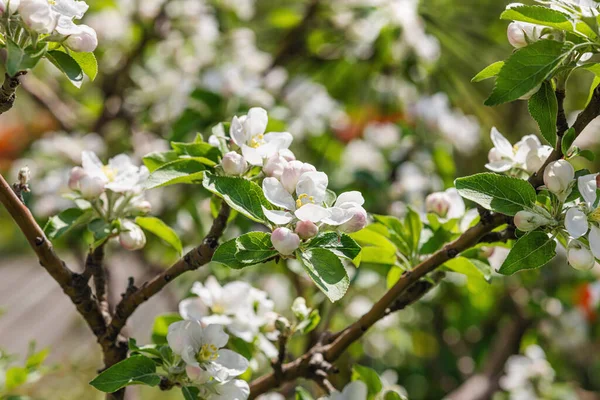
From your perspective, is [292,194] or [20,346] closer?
[292,194]

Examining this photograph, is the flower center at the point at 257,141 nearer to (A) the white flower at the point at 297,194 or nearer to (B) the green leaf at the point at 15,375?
(A) the white flower at the point at 297,194

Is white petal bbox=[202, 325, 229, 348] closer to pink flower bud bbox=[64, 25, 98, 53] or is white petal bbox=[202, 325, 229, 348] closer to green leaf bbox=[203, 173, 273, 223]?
green leaf bbox=[203, 173, 273, 223]

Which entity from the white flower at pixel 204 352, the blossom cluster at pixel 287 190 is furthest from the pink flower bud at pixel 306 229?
the white flower at pixel 204 352

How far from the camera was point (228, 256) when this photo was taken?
2.42ft

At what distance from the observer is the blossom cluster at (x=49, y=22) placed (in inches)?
26.9

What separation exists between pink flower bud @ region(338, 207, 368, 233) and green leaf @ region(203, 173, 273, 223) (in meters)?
0.09

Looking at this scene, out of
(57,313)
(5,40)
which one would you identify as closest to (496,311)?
(5,40)

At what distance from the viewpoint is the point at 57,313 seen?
343 centimetres

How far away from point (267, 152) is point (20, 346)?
292cm

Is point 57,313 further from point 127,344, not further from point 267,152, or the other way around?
point 267,152

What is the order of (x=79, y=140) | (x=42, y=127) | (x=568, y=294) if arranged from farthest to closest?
(x=42, y=127)
(x=568, y=294)
(x=79, y=140)

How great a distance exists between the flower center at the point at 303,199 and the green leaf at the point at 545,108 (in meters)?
0.28

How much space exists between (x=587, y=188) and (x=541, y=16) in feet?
0.66

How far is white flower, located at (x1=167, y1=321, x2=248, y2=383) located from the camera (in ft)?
2.69
